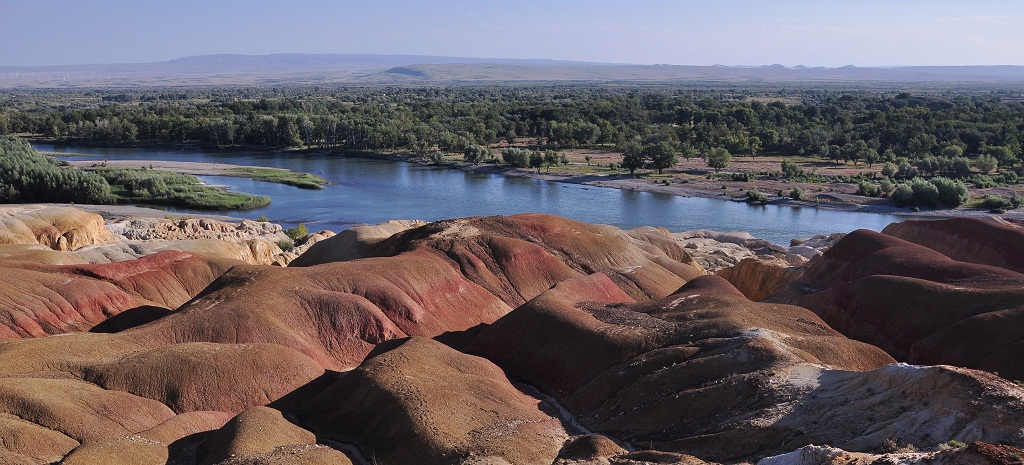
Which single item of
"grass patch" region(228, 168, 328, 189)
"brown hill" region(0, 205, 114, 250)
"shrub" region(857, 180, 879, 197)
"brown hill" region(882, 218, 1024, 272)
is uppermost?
"brown hill" region(882, 218, 1024, 272)

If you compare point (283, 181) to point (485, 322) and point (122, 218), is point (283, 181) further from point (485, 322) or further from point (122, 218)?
point (485, 322)

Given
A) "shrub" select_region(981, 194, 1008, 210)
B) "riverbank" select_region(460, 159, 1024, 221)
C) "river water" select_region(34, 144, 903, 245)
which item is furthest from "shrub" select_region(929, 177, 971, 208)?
"river water" select_region(34, 144, 903, 245)

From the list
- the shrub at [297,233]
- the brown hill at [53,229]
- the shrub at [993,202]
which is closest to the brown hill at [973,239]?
the shrub at [993,202]

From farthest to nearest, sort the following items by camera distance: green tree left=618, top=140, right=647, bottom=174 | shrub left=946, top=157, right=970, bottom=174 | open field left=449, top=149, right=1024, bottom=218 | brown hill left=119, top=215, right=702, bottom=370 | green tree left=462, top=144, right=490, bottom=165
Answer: green tree left=462, top=144, right=490, bottom=165
green tree left=618, top=140, right=647, bottom=174
shrub left=946, top=157, right=970, bottom=174
open field left=449, top=149, right=1024, bottom=218
brown hill left=119, top=215, right=702, bottom=370

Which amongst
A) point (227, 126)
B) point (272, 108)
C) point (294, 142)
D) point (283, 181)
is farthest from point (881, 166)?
point (272, 108)

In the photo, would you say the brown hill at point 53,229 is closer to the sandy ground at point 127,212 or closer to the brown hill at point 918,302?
the sandy ground at point 127,212

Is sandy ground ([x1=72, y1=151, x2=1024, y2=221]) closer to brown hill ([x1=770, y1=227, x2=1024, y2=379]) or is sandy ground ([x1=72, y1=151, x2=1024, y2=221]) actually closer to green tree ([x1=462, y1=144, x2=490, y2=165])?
green tree ([x1=462, y1=144, x2=490, y2=165])

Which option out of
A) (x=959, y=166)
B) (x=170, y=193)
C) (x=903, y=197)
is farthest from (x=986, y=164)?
(x=170, y=193)

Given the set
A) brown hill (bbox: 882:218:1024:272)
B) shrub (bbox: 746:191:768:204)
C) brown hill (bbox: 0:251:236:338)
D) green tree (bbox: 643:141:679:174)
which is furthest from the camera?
green tree (bbox: 643:141:679:174)
